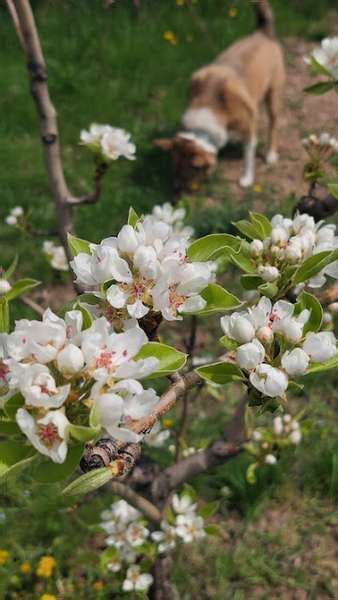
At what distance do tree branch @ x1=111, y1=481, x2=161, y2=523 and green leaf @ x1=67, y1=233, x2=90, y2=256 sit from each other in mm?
894

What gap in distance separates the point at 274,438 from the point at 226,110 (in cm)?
325

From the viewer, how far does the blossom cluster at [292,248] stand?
3.53ft

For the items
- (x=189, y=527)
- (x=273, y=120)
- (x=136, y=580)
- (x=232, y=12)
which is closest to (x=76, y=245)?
(x=189, y=527)

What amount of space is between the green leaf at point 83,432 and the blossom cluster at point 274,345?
253mm

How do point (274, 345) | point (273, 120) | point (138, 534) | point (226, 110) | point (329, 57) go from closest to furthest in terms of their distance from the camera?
point (274, 345) → point (329, 57) → point (138, 534) → point (226, 110) → point (273, 120)

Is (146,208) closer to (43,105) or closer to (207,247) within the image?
(43,105)

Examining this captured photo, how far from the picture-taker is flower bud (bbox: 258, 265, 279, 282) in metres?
1.06

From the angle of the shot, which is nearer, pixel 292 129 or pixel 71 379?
pixel 71 379

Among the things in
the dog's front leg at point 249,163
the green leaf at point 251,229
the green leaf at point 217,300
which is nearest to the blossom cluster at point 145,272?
the green leaf at point 217,300

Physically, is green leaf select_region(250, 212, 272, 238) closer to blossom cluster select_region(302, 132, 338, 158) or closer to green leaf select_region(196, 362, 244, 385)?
green leaf select_region(196, 362, 244, 385)

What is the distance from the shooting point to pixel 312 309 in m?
1.01

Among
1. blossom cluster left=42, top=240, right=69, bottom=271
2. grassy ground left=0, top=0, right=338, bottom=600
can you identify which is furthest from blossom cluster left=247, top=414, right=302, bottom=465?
blossom cluster left=42, top=240, right=69, bottom=271

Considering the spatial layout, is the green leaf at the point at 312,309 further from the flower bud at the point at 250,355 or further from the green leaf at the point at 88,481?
the green leaf at the point at 88,481

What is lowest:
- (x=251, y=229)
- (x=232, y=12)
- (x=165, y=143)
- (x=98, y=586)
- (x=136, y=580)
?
(x=98, y=586)
